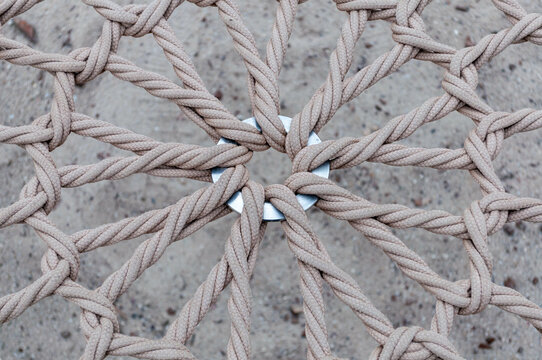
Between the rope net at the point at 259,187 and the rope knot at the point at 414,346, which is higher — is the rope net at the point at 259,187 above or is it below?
above

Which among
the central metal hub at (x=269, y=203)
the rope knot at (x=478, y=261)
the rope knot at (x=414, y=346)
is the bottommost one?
the rope knot at (x=414, y=346)

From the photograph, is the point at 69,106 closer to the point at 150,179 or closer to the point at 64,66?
the point at 64,66

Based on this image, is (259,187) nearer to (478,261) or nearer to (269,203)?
(269,203)

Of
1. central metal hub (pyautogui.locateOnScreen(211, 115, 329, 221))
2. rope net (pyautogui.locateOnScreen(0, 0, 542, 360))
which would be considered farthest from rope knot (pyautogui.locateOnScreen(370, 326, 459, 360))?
central metal hub (pyautogui.locateOnScreen(211, 115, 329, 221))

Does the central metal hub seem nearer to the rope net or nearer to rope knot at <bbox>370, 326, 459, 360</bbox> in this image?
the rope net

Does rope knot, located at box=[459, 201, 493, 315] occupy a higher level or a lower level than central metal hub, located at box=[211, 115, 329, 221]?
lower

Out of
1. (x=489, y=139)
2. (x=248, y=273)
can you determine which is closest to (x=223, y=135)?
(x=248, y=273)

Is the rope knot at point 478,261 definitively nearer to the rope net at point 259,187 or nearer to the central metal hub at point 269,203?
the rope net at point 259,187

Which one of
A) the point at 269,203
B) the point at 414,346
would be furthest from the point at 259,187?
the point at 414,346

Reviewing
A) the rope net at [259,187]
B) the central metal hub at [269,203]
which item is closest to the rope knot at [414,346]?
the rope net at [259,187]
